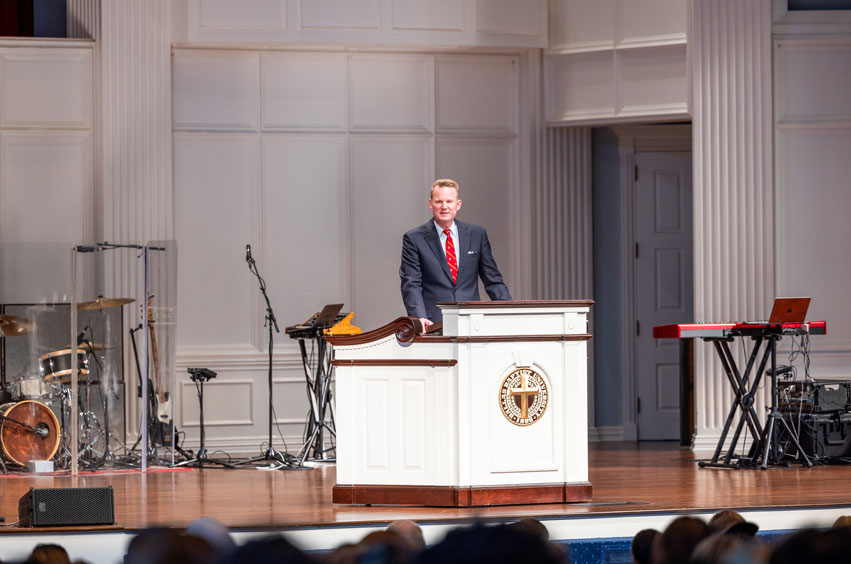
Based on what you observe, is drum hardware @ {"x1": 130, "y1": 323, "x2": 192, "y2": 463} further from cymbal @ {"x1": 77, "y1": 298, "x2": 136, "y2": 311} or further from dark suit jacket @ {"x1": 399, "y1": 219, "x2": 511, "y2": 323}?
dark suit jacket @ {"x1": 399, "y1": 219, "x2": 511, "y2": 323}

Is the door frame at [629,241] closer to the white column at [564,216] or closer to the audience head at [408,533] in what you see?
the white column at [564,216]

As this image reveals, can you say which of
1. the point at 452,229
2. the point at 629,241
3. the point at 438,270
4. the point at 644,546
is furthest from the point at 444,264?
the point at 629,241

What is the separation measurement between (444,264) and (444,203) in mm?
332

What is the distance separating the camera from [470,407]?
17.4 feet

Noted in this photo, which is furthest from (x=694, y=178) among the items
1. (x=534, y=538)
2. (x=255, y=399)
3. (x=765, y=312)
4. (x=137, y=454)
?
(x=534, y=538)

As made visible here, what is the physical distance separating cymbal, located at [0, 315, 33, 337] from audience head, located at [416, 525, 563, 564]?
6998 mm

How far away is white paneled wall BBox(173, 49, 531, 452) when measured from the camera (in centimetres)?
926

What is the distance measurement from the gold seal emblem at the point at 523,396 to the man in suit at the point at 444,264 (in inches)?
31.0

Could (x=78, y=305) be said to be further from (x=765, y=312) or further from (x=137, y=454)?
(x=765, y=312)

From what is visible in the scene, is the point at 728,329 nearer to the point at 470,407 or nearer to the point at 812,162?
the point at 812,162

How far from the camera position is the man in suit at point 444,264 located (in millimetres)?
6094

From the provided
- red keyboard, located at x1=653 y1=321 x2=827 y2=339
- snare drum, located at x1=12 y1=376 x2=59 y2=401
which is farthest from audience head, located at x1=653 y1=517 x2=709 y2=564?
snare drum, located at x1=12 y1=376 x2=59 y2=401

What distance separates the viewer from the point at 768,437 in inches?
285

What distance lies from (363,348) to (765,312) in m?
4.17
